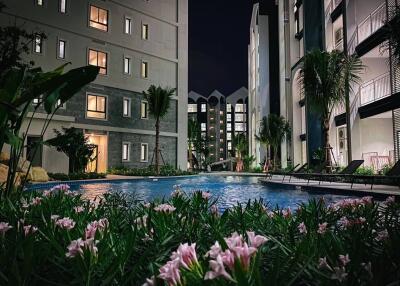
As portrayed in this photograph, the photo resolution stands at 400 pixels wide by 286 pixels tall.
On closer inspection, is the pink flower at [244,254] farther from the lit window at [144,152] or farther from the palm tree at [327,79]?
the lit window at [144,152]

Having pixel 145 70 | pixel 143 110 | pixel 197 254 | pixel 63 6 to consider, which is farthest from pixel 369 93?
pixel 63 6

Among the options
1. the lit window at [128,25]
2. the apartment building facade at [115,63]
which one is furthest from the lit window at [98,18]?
the lit window at [128,25]

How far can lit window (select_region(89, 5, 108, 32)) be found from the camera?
85.8 ft

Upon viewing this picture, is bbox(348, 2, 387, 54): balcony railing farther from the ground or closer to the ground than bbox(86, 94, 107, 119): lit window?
farther from the ground

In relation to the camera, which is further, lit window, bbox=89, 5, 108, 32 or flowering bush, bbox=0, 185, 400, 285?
lit window, bbox=89, 5, 108, 32

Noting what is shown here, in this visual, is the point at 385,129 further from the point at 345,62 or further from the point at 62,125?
the point at 62,125

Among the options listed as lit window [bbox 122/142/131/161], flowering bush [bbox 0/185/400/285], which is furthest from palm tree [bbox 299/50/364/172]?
flowering bush [bbox 0/185/400/285]

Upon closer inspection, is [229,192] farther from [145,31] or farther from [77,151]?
[145,31]

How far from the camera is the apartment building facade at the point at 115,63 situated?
22.8 meters

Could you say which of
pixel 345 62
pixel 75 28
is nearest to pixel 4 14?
pixel 75 28

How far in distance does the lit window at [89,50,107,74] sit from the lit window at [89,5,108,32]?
1.89 metres

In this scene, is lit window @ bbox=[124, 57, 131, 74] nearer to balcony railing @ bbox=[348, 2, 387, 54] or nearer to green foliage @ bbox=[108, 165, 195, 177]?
green foliage @ bbox=[108, 165, 195, 177]

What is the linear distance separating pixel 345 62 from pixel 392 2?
10.6ft

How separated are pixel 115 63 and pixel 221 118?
6194 cm
